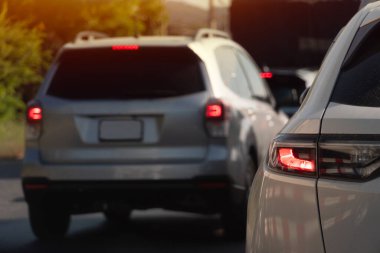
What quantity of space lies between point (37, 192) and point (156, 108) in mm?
1113

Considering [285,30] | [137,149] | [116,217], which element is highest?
[137,149]

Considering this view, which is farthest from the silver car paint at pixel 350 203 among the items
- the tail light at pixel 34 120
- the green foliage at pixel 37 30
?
the green foliage at pixel 37 30

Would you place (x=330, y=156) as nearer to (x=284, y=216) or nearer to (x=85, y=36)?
(x=284, y=216)

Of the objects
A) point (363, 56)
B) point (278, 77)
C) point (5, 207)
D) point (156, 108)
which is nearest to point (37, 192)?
point (156, 108)

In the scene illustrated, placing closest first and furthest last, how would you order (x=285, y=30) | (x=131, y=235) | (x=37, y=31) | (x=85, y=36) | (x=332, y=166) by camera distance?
(x=332, y=166), (x=85, y=36), (x=131, y=235), (x=285, y=30), (x=37, y=31)

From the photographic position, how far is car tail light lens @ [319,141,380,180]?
13.2 ft

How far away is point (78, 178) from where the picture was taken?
9.43 metres

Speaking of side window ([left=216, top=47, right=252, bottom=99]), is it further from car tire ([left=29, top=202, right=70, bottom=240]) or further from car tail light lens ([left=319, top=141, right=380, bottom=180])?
car tail light lens ([left=319, top=141, right=380, bottom=180])

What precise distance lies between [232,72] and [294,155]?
6103mm

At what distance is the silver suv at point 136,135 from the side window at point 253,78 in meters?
1.07

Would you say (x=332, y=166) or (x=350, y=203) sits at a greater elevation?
(x=332, y=166)

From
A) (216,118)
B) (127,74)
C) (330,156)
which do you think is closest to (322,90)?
(330,156)

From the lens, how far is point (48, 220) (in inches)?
395

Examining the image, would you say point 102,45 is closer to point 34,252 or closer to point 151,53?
point 151,53
